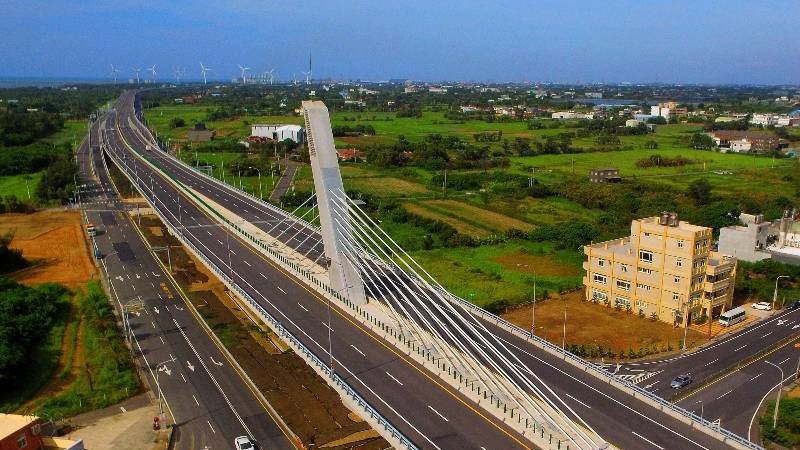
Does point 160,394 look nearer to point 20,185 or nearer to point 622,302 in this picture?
point 622,302

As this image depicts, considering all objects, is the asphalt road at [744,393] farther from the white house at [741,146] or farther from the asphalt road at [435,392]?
the white house at [741,146]

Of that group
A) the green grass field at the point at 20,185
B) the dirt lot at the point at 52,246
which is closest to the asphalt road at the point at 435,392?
the dirt lot at the point at 52,246

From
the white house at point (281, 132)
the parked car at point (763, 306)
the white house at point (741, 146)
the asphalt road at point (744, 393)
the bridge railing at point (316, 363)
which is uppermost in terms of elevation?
the white house at point (281, 132)

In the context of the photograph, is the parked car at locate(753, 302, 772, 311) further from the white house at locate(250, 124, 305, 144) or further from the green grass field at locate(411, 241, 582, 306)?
the white house at locate(250, 124, 305, 144)

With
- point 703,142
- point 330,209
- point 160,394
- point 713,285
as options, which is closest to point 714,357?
point 713,285

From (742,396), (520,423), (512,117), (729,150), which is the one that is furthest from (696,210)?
(512,117)

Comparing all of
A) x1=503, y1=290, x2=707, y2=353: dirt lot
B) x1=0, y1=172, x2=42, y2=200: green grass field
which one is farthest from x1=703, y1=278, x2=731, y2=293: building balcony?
x1=0, y1=172, x2=42, y2=200: green grass field
